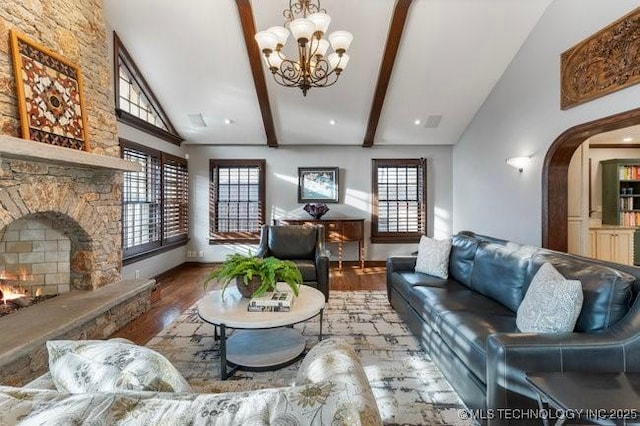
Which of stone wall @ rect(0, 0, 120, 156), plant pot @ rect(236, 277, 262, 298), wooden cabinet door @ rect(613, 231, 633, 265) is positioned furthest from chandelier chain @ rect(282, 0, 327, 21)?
wooden cabinet door @ rect(613, 231, 633, 265)

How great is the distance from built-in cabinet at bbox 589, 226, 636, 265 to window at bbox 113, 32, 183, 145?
23.7 feet

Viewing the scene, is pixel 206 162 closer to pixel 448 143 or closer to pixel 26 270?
pixel 26 270

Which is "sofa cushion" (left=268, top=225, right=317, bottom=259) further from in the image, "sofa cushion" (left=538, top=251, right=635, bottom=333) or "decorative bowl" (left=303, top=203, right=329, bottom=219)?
"sofa cushion" (left=538, top=251, right=635, bottom=333)

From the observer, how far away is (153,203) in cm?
512

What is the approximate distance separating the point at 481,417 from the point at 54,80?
13.1ft

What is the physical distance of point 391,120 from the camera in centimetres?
570

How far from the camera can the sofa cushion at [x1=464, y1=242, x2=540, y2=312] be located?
94.0 inches

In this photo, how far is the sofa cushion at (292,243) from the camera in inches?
172

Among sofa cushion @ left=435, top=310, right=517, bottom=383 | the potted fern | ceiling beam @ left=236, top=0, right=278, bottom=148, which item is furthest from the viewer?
ceiling beam @ left=236, top=0, right=278, bottom=148

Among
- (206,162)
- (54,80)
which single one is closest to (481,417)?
(54,80)

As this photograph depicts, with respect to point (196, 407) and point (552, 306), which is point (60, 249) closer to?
point (196, 407)

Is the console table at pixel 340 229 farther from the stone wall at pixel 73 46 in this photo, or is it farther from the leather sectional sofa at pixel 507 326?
the stone wall at pixel 73 46

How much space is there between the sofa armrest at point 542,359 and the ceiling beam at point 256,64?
13.4ft

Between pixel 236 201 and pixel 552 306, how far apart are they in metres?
5.65
